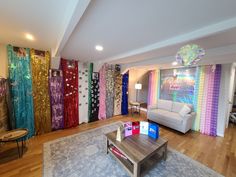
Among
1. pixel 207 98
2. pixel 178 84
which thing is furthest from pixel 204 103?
pixel 178 84

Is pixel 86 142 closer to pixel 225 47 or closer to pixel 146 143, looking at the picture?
pixel 146 143

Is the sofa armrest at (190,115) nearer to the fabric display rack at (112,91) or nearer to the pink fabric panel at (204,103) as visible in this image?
the pink fabric panel at (204,103)

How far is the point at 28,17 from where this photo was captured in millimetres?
1279

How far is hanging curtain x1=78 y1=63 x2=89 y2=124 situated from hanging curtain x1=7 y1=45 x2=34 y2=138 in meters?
1.32

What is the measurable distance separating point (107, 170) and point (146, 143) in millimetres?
783

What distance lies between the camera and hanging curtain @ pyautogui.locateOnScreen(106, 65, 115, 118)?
4242 mm

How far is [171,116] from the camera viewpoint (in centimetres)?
335

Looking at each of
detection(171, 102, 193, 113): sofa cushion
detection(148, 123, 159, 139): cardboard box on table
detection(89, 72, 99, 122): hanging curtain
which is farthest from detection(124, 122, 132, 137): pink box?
detection(171, 102, 193, 113): sofa cushion

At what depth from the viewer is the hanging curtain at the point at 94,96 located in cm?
390

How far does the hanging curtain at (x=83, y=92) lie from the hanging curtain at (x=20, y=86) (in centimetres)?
132

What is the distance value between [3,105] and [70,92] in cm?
147

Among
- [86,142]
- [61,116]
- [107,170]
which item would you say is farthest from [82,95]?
[107,170]

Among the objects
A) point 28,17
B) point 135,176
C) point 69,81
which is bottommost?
point 135,176

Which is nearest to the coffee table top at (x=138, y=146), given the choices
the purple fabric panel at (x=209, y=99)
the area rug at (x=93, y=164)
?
the area rug at (x=93, y=164)
